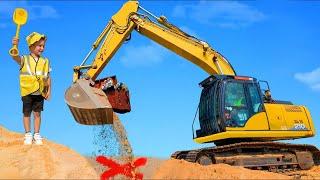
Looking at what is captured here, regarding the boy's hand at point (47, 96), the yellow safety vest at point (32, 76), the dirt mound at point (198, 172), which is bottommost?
the dirt mound at point (198, 172)

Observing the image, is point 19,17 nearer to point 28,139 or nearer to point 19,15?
point 19,15

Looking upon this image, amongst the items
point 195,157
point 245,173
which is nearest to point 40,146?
point 245,173

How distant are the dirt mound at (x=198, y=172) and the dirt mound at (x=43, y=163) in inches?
93.2

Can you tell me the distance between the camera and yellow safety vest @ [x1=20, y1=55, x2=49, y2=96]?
766cm

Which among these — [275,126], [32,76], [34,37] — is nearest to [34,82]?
[32,76]

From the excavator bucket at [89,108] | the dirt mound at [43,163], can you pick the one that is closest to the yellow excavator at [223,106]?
the excavator bucket at [89,108]

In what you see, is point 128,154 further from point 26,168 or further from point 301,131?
point 301,131

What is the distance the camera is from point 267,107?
506 inches

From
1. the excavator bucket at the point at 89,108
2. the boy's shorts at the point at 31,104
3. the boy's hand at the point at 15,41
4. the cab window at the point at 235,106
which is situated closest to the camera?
the boy's shorts at the point at 31,104

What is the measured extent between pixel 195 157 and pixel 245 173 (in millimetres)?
2695

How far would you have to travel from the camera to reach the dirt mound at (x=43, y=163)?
6.34 meters

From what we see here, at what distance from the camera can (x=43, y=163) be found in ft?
21.6

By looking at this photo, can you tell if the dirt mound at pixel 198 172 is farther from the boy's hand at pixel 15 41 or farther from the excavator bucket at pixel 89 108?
the boy's hand at pixel 15 41

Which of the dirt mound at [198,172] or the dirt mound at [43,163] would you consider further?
the dirt mound at [198,172]
